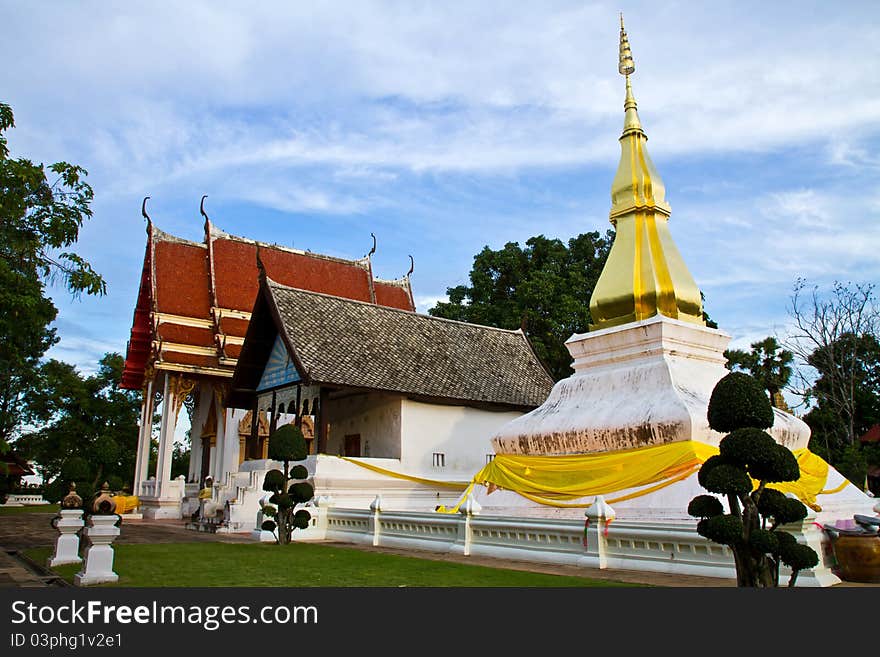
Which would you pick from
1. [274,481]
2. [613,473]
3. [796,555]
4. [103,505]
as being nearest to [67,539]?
[103,505]

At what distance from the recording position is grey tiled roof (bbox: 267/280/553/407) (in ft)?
57.7

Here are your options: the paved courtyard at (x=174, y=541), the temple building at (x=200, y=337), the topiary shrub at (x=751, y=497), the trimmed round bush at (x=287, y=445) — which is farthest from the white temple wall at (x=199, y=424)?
the topiary shrub at (x=751, y=497)

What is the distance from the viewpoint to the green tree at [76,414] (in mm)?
31641

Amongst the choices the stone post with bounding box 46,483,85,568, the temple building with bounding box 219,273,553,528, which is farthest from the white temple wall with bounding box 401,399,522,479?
the stone post with bounding box 46,483,85,568

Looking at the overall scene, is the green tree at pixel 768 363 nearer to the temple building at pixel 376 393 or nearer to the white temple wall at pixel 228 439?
the temple building at pixel 376 393

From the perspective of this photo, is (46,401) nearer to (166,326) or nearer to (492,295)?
(166,326)

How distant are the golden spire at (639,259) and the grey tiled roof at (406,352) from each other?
18.3ft

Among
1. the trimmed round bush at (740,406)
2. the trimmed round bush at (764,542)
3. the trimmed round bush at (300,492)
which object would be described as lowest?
the trimmed round bush at (764,542)

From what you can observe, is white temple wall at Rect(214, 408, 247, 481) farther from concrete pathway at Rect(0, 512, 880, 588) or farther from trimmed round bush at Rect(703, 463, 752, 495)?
trimmed round bush at Rect(703, 463, 752, 495)

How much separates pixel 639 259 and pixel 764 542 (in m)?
9.50

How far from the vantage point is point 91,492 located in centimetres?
999

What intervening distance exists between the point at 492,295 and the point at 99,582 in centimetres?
2421

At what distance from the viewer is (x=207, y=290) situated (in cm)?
2675

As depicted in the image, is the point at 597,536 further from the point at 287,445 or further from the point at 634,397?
the point at 287,445
